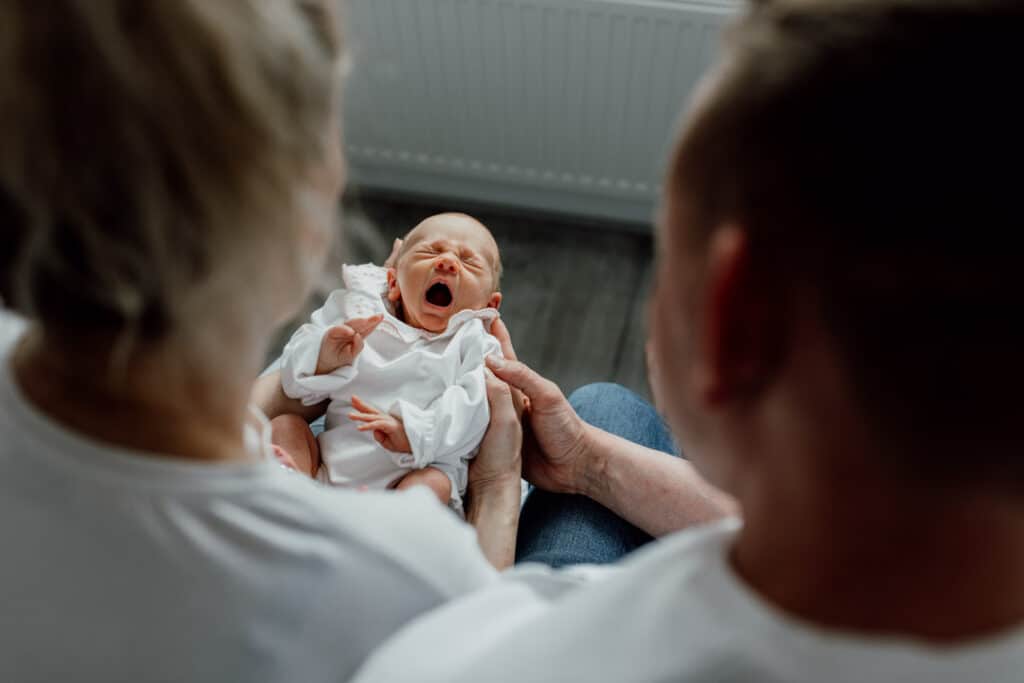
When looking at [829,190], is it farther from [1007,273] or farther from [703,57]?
[703,57]

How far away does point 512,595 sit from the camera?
28.1 inches

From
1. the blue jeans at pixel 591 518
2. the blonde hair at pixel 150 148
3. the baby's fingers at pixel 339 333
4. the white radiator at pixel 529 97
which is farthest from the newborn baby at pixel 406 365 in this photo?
the blonde hair at pixel 150 148

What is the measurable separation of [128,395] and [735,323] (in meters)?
0.39

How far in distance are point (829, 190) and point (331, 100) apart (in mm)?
314

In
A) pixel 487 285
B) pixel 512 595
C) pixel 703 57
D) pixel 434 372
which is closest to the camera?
pixel 512 595

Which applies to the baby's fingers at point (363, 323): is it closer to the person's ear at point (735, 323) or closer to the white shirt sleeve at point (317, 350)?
the white shirt sleeve at point (317, 350)

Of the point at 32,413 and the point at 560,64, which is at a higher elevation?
the point at 32,413

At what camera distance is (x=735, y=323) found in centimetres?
47

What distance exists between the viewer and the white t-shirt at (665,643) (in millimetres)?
451

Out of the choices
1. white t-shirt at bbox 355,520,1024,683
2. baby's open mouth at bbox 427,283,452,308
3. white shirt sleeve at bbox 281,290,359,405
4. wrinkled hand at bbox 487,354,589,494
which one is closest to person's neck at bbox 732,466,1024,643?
white t-shirt at bbox 355,520,1024,683

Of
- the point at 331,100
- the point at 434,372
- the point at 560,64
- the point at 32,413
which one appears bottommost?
the point at 434,372

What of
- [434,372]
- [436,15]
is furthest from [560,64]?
[434,372]

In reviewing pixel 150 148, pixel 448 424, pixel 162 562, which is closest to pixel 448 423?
pixel 448 424

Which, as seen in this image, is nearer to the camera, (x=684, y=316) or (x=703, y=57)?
(x=684, y=316)
